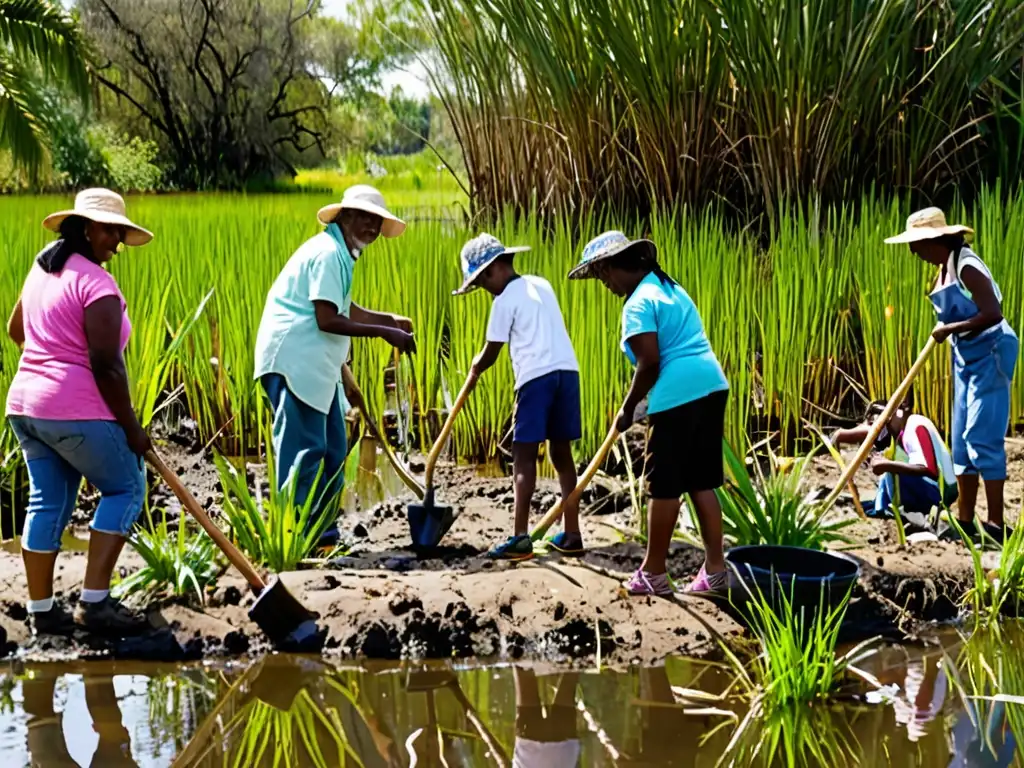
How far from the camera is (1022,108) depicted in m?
7.79

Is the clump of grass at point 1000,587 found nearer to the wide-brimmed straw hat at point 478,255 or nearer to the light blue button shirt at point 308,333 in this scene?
the wide-brimmed straw hat at point 478,255

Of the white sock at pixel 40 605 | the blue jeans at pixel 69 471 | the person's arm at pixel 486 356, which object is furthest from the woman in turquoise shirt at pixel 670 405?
the white sock at pixel 40 605

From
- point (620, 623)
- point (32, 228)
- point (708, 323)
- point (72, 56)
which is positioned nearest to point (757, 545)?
point (620, 623)

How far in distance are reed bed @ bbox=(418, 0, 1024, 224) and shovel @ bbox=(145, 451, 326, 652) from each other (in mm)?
4551

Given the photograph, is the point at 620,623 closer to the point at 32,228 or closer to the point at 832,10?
the point at 832,10

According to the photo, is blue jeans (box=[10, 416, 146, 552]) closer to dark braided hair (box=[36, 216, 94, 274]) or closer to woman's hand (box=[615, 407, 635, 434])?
dark braided hair (box=[36, 216, 94, 274])

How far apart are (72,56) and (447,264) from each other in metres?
10.0

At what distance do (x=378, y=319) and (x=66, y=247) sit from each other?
153 centimetres

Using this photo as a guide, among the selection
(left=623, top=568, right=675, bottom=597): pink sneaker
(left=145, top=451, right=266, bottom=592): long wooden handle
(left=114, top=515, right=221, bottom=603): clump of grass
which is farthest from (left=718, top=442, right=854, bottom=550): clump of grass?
(left=114, top=515, right=221, bottom=603): clump of grass

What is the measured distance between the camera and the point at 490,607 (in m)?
4.04

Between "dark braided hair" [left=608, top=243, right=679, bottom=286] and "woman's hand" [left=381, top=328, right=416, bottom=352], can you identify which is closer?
"dark braided hair" [left=608, top=243, right=679, bottom=286]

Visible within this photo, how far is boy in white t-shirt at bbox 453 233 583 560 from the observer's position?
4707 millimetres

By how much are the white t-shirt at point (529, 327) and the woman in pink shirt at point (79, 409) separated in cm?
140

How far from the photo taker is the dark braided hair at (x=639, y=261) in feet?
13.7
